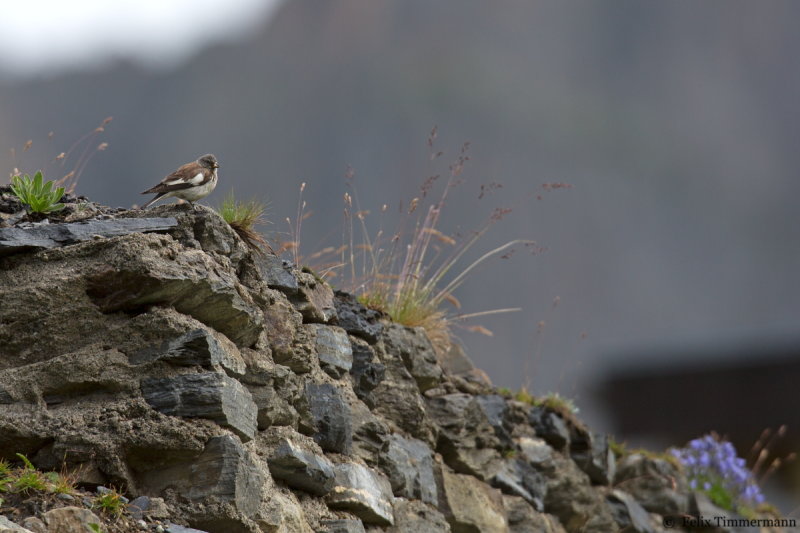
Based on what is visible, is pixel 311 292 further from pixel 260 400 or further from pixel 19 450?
pixel 19 450

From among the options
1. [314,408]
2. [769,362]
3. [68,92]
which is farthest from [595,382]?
[68,92]

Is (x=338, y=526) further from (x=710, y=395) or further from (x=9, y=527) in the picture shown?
(x=710, y=395)

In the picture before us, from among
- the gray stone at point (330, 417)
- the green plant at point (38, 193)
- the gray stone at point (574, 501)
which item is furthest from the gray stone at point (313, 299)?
the gray stone at point (574, 501)

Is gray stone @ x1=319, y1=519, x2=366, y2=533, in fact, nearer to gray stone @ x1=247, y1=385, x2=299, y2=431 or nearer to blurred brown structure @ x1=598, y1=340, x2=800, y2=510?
gray stone @ x1=247, y1=385, x2=299, y2=431

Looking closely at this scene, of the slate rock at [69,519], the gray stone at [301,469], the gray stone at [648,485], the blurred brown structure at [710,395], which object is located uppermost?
the blurred brown structure at [710,395]

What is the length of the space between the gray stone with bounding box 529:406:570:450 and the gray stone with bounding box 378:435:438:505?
5.04 feet

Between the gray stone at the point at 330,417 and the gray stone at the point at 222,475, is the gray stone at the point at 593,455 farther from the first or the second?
the gray stone at the point at 222,475

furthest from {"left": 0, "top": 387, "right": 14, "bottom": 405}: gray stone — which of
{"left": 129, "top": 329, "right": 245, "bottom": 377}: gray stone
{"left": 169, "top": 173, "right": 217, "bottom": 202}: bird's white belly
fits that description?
{"left": 169, "top": 173, "right": 217, "bottom": 202}: bird's white belly

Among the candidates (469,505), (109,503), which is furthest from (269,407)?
(469,505)

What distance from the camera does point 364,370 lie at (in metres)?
5.72

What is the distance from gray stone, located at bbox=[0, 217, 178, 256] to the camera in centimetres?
445

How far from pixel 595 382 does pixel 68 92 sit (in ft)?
67.5

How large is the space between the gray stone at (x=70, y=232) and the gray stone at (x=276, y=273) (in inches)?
26.1

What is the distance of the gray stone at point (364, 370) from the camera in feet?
18.7
